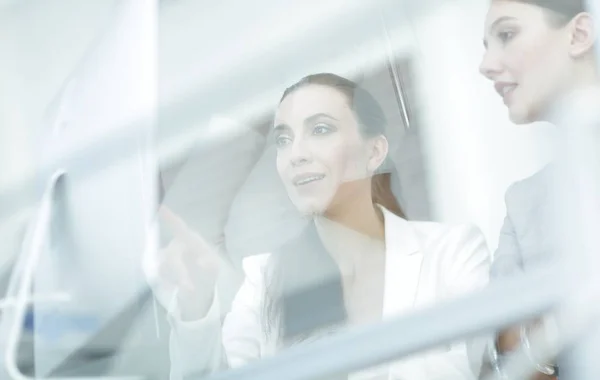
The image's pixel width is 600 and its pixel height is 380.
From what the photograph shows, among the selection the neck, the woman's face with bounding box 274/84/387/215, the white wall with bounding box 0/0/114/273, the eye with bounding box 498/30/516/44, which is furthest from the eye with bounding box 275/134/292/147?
the white wall with bounding box 0/0/114/273

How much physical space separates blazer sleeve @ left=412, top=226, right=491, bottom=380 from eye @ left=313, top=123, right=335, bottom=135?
24cm

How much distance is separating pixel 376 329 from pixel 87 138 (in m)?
0.77

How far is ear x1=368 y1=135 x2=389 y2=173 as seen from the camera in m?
1.07

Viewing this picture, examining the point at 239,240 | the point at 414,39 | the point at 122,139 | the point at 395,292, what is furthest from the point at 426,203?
the point at 122,139

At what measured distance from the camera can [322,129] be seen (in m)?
1.12

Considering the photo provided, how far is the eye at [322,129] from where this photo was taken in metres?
1.12

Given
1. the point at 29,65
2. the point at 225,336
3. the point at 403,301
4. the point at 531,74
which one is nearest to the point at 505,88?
the point at 531,74

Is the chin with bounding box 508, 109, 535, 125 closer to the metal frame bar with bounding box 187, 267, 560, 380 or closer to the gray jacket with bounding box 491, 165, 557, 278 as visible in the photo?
the gray jacket with bounding box 491, 165, 557, 278

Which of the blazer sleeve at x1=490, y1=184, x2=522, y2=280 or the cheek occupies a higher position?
the cheek

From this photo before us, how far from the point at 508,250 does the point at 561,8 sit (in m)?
0.29

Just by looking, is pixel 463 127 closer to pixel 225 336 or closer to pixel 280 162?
pixel 280 162

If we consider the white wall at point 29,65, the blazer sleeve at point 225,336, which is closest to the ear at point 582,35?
the blazer sleeve at point 225,336

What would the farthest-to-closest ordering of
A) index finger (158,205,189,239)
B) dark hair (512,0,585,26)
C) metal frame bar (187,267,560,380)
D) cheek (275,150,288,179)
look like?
index finger (158,205,189,239)
cheek (275,150,288,179)
dark hair (512,0,585,26)
metal frame bar (187,267,560,380)

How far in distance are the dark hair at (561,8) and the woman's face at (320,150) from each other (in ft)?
0.96
